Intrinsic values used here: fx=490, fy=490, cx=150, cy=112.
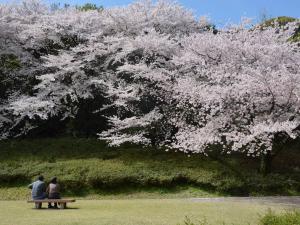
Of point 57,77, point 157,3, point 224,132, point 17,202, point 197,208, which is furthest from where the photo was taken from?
point 157,3

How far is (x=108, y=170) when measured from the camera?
18688mm

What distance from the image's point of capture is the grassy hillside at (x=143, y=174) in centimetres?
1803

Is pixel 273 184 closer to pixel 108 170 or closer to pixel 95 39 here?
pixel 108 170

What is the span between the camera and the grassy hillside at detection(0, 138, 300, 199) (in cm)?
1803

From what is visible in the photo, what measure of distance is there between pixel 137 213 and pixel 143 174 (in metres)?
5.60

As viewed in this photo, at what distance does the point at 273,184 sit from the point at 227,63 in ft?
17.5

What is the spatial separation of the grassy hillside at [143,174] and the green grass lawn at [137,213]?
8.39 feet

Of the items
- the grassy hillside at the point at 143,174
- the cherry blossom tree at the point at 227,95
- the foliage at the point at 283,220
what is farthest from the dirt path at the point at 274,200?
the foliage at the point at 283,220

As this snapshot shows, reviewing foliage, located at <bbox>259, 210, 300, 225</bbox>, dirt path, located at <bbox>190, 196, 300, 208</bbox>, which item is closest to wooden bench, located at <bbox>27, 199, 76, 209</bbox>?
dirt path, located at <bbox>190, 196, 300, 208</bbox>

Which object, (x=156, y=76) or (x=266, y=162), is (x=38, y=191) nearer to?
(x=156, y=76)

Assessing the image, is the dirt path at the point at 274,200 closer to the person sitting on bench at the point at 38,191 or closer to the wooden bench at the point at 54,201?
the wooden bench at the point at 54,201

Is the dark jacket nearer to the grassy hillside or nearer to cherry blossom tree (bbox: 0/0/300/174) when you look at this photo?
the grassy hillside

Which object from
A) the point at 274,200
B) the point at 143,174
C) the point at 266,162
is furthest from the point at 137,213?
the point at 266,162

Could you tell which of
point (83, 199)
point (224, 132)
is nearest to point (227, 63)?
point (224, 132)
